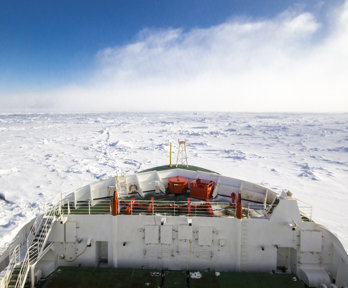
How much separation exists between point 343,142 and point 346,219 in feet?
122

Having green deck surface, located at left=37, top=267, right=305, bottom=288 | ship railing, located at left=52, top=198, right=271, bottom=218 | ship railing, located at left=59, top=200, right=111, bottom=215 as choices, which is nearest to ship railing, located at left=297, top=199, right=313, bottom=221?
ship railing, located at left=52, top=198, right=271, bottom=218

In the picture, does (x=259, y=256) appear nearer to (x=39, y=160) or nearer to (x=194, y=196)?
(x=194, y=196)

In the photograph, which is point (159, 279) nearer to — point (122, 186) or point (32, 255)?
point (32, 255)

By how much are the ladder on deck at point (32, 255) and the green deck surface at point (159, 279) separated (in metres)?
0.62

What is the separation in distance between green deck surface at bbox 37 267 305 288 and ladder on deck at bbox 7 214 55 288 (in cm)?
62

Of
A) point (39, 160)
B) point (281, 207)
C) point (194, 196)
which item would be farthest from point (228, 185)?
point (39, 160)

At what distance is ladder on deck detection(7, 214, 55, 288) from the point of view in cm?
617

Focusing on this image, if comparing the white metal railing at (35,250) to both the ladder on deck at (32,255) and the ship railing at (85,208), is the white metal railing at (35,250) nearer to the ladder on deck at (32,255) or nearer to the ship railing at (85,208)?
the ladder on deck at (32,255)

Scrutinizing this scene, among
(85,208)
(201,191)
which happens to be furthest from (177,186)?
(85,208)

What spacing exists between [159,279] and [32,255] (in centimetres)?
390

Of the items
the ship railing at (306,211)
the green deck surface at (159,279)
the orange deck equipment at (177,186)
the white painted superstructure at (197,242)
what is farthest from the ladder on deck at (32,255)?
the ship railing at (306,211)

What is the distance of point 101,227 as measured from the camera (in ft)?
24.8

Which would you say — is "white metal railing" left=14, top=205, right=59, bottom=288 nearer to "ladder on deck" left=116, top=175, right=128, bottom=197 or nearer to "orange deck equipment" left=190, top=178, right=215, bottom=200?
"ladder on deck" left=116, top=175, right=128, bottom=197

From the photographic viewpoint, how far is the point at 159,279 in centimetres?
639
